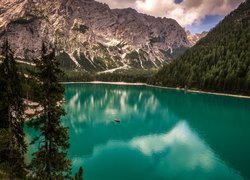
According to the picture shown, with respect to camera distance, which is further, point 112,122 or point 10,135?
point 112,122

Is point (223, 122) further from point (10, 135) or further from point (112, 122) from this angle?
point (10, 135)

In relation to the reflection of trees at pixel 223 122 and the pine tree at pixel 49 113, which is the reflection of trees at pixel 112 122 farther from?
the pine tree at pixel 49 113

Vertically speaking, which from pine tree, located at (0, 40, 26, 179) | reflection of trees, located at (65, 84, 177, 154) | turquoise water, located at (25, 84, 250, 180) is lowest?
reflection of trees, located at (65, 84, 177, 154)

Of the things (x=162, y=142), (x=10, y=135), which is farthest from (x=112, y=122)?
(x=10, y=135)

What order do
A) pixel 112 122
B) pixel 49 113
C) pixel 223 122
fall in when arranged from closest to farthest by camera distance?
pixel 49 113 < pixel 223 122 < pixel 112 122

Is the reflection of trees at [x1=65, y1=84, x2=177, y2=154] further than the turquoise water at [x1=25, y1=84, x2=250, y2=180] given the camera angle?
Yes

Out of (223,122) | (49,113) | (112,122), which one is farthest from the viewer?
(112,122)

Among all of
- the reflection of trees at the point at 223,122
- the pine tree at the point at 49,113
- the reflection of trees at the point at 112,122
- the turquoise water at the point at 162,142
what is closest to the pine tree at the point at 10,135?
the pine tree at the point at 49,113

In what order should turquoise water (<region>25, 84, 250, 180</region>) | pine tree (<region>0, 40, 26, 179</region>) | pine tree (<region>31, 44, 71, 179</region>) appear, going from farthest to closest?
1. turquoise water (<region>25, 84, 250, 180</region>)
2. pine tree (<region>0, 40, 26, 179</region>)
3. pine tree (<region>31, 44, 71, 179</region>)

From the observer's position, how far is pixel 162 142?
86750 millimetres

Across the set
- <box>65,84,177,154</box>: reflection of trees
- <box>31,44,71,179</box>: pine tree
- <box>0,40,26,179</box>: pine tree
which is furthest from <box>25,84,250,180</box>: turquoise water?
<box>31,44,71,179</box>: pine tree

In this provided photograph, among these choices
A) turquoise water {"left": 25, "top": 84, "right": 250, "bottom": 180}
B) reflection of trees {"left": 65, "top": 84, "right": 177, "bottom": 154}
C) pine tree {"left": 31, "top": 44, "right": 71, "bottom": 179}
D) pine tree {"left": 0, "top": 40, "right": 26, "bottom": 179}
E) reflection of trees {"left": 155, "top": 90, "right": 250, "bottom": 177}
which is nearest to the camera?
pine tree {"left": 31, "top": 44, "right": 71, "bottom": 179}

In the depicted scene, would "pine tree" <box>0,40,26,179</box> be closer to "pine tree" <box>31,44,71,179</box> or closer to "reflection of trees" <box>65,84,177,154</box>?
"pine tree" <box>31,44,71,179</box>

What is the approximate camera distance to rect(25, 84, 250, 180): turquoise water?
200 feet
